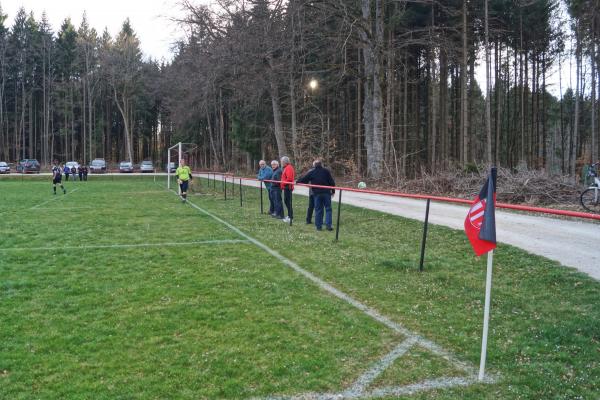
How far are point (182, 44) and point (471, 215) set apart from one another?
32.8 meters

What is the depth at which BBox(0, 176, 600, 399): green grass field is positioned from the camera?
3.72 meters

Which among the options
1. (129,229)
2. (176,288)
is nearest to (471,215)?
(176,288)

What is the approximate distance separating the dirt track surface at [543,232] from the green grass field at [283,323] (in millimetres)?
543

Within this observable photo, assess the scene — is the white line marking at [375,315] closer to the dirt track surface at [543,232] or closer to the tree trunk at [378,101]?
the dirt track surface at [543,232]

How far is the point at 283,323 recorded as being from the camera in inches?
200

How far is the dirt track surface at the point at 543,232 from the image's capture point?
774 centimetres

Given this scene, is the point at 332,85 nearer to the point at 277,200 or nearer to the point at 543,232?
the point at 277,200

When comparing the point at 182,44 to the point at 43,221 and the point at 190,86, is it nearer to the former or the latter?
the point at 190,86

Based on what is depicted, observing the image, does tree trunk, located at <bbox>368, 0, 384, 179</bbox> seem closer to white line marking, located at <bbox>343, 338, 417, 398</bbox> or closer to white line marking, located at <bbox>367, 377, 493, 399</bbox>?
white line marking, located at <bbox>343, 338, 417, 398</bbox>

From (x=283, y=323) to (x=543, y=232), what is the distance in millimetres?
7401

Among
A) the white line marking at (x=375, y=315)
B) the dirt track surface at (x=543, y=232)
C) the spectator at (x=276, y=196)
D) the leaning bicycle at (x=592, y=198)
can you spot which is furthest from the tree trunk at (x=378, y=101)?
the white line marking at (x=375, y=315)

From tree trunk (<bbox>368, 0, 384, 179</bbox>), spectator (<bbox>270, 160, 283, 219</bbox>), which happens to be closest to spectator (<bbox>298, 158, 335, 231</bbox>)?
spectator (<bbox>270, 160, 283, 219</bbox>)

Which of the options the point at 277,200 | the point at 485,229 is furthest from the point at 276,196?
the point at 485,229

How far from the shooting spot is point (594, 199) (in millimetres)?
14070
